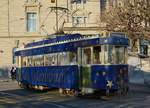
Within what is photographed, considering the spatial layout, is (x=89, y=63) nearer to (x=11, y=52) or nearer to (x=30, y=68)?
(x=30, y=68)

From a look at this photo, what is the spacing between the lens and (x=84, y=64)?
45.3ft

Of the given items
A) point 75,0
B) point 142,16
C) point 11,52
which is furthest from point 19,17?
point 142,16

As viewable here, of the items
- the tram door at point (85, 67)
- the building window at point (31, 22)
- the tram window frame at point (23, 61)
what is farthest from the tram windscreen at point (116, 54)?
the building window at point (31, 22)

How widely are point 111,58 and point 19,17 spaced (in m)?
28.9

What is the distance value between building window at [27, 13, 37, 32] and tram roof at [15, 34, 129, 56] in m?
21.9

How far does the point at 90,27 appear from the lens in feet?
121

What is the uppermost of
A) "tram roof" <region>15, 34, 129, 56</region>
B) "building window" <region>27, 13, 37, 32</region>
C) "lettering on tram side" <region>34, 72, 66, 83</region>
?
"building window" <region>27, 13, 37, 32</region>

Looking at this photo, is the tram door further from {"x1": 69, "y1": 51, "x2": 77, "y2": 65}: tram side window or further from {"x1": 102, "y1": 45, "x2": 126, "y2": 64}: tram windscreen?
{"x1": 102, "y1": 45, "x2": 126, "y2": 64}: tram windscreen

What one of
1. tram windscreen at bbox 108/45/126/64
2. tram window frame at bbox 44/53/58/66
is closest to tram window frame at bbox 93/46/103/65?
tram windscreen at bbox 108/45/126/64

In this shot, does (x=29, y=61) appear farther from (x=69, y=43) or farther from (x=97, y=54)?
(x=97, y=54)

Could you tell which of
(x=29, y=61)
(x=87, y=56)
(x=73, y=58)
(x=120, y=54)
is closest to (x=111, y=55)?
(x=120, y=54)

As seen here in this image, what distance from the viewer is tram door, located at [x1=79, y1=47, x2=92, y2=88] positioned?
13555mm

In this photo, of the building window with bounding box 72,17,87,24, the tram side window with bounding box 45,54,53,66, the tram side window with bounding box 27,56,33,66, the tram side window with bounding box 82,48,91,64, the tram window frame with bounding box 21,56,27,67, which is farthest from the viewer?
the building window with bounding box 72,17,87,24

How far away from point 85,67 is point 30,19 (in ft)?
92.6
